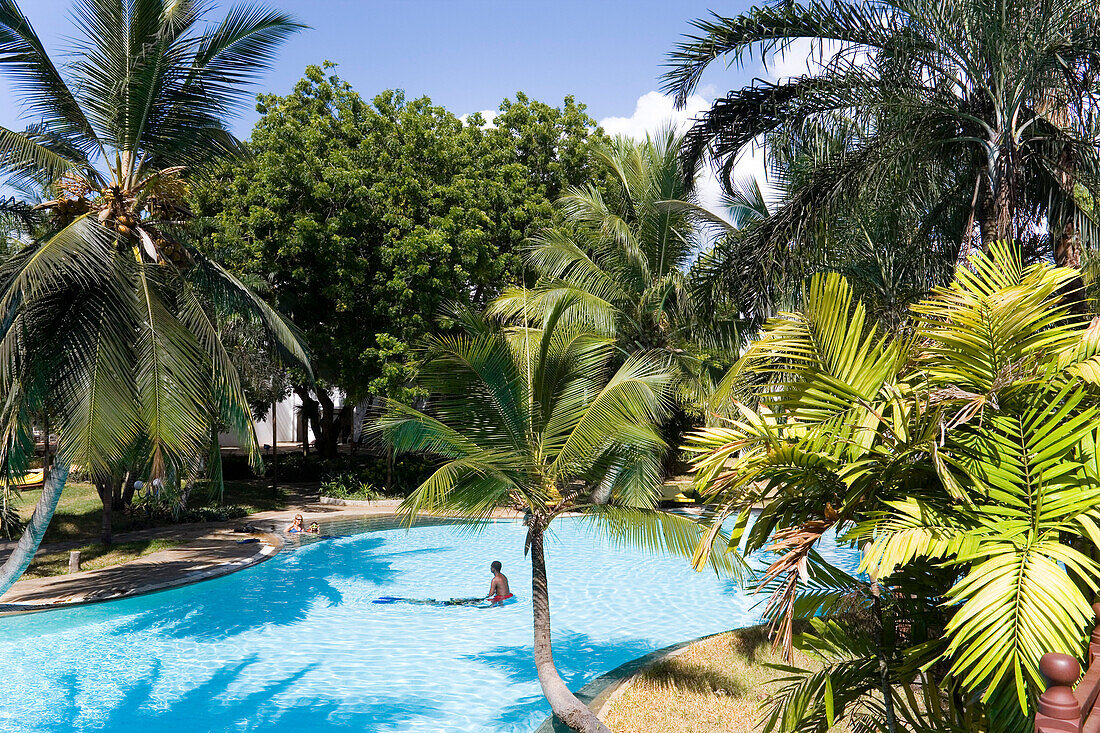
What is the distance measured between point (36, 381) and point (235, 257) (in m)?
12.1

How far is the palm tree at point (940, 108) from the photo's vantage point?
6316mm

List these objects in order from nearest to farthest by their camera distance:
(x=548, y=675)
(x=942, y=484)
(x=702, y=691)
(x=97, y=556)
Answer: (x=942, y=484) → (x=548, y=675) → (x=702, y=691) → (x=97, y=556)

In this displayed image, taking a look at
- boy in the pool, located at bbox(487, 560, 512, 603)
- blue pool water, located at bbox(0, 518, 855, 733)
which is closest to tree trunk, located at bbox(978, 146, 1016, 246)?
blue pool water, located at bbox(0, 518, 855, 733)

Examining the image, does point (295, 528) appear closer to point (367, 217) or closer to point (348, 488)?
point (348, 488)

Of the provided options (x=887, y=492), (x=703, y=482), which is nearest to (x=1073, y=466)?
(x=887, y=492)

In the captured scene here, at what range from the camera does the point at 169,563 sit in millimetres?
13867

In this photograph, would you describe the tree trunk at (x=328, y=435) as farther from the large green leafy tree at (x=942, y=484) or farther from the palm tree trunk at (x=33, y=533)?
the large green leafy tree at (x=942, y=484)

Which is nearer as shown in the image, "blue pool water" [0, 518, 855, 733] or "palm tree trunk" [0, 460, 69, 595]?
"blue pool water" [0, 518, 855, 733]

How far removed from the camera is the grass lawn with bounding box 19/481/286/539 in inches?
651

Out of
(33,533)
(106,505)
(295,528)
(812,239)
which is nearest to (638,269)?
(295,528)

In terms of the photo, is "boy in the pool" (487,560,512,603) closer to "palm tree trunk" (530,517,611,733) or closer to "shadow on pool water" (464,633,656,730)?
"shadow on pool water" (464,633,656,730)

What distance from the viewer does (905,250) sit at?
29.4 ft

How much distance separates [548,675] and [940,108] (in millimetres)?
6560

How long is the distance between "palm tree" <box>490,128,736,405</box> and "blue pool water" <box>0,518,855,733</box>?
5381 millimetres
